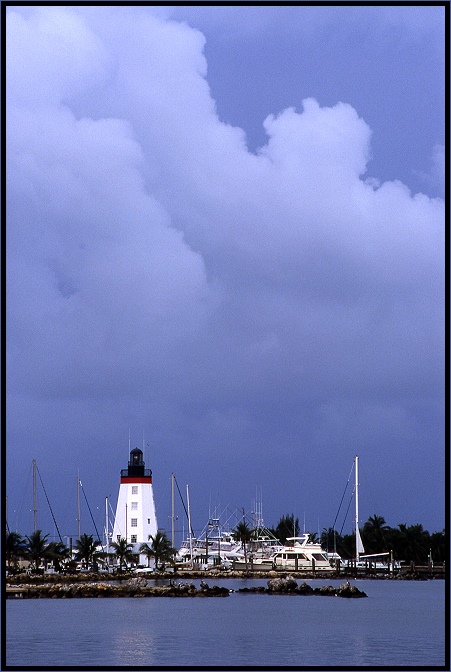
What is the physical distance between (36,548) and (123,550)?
200 inches

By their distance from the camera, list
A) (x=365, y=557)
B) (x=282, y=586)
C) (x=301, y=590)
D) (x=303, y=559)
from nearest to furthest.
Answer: (x=301, y=590)
(x=282, y=586)
(x=303, y=559)
(x=365, y=557)

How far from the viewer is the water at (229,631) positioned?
26.9 m

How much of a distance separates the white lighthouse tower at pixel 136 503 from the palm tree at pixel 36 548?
4490 mm

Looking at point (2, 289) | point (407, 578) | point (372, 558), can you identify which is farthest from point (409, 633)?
point (372, 558)

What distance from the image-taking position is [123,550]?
61531mm

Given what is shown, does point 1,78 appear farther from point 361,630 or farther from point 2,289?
point 361,630

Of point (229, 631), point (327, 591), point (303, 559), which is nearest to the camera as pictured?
point (229, 631)

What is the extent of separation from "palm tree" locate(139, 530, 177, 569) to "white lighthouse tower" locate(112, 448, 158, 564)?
503 mm

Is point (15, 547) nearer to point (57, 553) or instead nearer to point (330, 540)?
point (57, 553)

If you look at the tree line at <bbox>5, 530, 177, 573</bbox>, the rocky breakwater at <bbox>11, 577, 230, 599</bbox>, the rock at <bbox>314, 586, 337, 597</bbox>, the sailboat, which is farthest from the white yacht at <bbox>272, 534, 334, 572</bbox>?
the rocky breakwater at <bbox>11, 577, 230, 599</bbox>

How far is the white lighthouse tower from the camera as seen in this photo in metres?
60.9

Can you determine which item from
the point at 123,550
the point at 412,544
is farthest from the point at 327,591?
the point at 412,544

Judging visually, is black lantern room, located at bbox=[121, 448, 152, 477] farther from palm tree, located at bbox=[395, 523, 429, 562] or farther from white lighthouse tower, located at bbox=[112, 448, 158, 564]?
palm tree, located at bbox=[395, 523, 429, 562]

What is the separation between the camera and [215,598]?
51.3m
